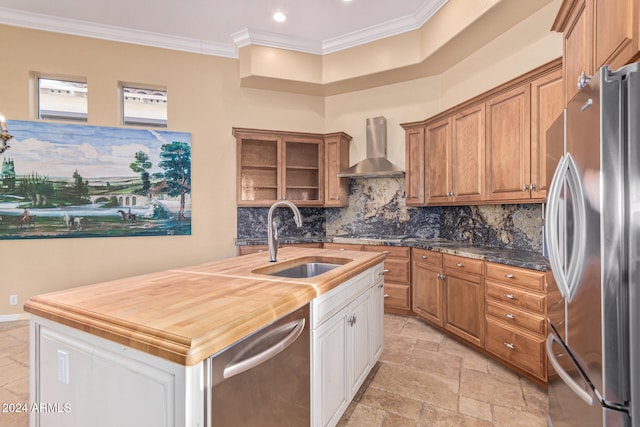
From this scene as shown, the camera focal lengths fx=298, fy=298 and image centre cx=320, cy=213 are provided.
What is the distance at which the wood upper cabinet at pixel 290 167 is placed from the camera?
14.1 feet

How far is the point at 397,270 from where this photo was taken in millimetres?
3697

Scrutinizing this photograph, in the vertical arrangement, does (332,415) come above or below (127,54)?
below

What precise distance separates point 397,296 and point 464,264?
1.13 m

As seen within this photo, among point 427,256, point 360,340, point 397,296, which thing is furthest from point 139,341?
point 397,296

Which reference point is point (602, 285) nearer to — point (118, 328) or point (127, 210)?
point (118, 328)

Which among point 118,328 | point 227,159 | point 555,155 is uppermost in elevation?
point 227,159

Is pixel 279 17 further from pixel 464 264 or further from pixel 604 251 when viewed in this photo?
pixel 604 251

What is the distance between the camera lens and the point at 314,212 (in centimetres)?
475

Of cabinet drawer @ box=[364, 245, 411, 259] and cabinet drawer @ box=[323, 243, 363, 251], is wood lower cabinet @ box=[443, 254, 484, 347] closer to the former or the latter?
cabinet drawer @ box=[364, 245, 411, 259]

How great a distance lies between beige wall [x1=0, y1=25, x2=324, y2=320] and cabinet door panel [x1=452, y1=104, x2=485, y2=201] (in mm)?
2220

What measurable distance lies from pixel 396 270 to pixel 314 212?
5.40 feet

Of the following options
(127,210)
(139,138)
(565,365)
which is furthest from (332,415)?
(139,138)

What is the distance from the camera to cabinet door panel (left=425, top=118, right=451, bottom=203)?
3480mm

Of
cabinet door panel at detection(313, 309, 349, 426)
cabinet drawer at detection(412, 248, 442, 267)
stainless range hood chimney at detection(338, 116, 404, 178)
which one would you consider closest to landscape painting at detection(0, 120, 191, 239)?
stainless range hood chimney at detection(338, 116, 404, 178)
